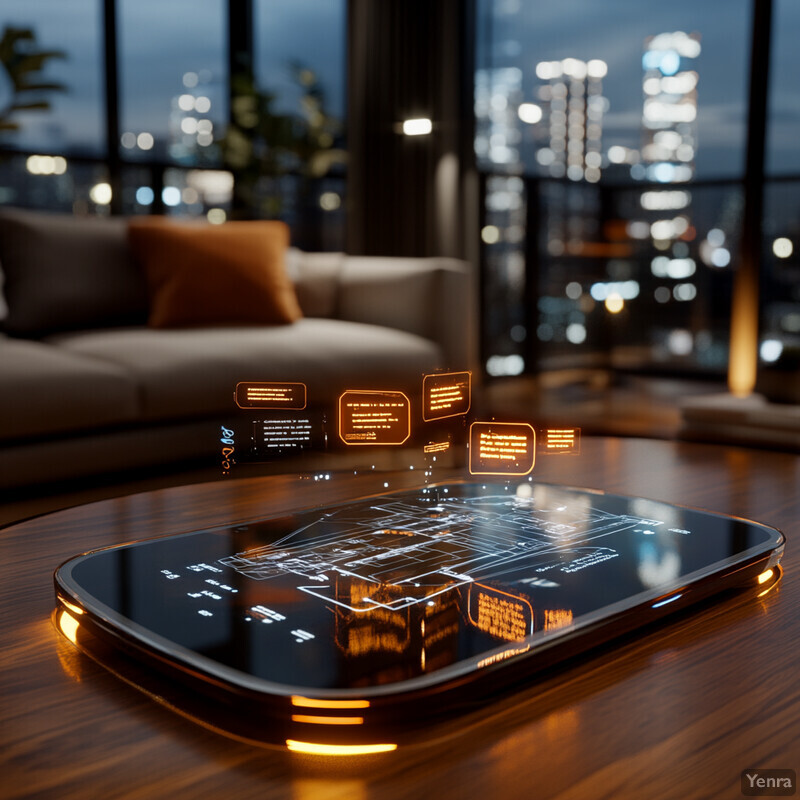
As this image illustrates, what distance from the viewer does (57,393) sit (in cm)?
215

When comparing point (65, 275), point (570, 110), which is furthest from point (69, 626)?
point (570, 110)

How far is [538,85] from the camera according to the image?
17.2 ft

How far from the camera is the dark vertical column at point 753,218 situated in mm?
4051

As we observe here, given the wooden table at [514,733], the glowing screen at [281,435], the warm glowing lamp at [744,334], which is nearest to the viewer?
the wooden table at [514,733]

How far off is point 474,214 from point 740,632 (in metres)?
4.57

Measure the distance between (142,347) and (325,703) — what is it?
2135 mm

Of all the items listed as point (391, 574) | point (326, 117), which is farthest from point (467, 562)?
point (326, 117)

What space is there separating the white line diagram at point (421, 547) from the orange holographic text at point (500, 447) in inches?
5.2

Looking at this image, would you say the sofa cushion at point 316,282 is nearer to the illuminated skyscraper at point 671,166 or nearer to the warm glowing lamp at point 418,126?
the warm glowing lamp at point 418,126

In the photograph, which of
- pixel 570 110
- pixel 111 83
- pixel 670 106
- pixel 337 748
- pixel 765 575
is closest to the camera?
pixel 337 748

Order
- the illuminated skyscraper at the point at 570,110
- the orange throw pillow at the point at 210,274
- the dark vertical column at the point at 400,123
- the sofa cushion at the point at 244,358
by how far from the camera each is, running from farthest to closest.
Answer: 1. the illuminated skyscraper at the point at 570,110
2. the dark vertical column at the point at 400,123
3. the orange throw pillow at the point at 210,274
4. the sofa cushion at the point at 244,358

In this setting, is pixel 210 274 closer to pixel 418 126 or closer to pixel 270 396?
pixel 270 396

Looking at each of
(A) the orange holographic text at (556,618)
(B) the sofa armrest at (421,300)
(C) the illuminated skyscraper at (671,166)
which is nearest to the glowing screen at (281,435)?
(A) the orange holographic text at (556,618)

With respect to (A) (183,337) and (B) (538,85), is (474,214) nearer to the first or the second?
(B) (538,85)
